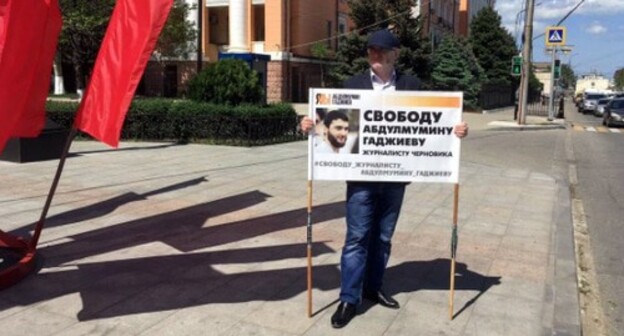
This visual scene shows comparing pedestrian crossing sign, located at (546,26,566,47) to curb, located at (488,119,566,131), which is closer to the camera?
curb, located at (488,119,566,131)

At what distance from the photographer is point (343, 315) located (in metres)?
4.20

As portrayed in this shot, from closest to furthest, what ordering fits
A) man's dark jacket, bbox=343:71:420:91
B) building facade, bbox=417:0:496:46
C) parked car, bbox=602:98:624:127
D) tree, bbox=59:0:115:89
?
man's dark jacket, bbox=343:71:420:91 < tree, bbox=59:0:115:89 < parked car, bbox=602:98:624:127 < building facade, bbox=417:0:496:46

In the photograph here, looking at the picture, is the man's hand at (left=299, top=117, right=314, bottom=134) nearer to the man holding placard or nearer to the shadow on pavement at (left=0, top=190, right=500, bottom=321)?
the man holding placard

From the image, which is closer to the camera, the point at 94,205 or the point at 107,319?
the point at 107,319

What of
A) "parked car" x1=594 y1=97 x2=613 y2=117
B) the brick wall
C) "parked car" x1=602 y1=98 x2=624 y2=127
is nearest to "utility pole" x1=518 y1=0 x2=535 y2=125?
"parked car" x1=602 y1=98 x2=624 y2=127

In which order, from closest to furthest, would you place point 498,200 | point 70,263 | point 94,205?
point 70,263 → point 94,205 → point 498,200

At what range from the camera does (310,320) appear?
4.29 meters

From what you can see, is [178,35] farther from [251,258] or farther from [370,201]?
[370,201]

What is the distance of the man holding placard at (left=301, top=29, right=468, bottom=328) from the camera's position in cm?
414

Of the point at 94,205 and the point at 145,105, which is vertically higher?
the point at 145,105

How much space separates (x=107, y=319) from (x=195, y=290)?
2.56 ft

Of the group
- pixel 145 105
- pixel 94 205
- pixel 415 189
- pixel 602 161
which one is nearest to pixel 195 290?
pixel 94 205

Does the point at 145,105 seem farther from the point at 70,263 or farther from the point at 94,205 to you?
the point at 70,263

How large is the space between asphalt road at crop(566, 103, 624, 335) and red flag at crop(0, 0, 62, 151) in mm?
4578
